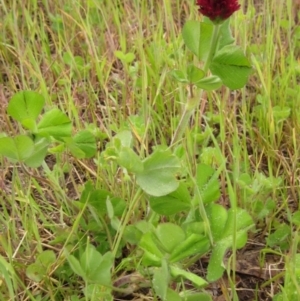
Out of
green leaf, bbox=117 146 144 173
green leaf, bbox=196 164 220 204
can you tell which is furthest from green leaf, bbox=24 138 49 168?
green leaf, bbox=196 164 220 204

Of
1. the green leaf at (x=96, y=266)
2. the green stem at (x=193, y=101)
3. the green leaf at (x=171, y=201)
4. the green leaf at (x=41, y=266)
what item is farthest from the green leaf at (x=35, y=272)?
the green stem at (x=193, y=101)

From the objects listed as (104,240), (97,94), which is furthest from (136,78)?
(104,240)

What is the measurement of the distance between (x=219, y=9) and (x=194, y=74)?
0.39 ft

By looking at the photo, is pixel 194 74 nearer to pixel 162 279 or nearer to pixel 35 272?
pixel 162 279

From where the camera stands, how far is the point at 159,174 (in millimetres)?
871

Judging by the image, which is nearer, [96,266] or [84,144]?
[96,266]

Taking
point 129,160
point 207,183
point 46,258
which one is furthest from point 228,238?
point 46,258

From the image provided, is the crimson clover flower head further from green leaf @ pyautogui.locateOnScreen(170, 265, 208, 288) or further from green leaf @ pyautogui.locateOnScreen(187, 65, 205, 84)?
green leaf @ pyautogui.locateOnScreen(170, 265, 208, 288)

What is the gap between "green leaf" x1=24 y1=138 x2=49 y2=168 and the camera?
0.91 metres

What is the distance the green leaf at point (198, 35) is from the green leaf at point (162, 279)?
37cm

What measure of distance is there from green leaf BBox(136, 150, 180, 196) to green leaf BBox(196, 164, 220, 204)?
0.24 feet

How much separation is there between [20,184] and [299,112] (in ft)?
2.24

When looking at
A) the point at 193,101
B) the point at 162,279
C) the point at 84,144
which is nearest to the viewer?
the point at 162,279

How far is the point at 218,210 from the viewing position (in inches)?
35.3
